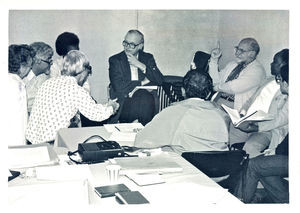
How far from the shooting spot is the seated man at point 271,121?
2455mm

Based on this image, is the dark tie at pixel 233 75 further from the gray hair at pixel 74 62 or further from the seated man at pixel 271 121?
the gray hair at pixel 74 62

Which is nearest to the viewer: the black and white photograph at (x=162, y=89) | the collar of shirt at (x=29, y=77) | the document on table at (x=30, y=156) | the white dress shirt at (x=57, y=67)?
the document on table at (x=30, y=156)

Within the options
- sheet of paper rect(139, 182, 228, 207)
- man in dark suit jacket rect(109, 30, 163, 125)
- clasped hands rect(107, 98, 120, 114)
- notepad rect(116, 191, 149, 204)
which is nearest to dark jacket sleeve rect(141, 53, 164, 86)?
man in dark suit jacket rect(109, 30, 163, 125)

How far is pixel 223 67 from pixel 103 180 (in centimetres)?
108

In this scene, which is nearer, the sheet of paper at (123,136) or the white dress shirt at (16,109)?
the white dress shirt at (16,109)

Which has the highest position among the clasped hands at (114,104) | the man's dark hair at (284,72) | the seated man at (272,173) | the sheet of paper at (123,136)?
the man's dark hair at (284,72)

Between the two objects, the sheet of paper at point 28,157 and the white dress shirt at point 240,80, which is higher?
the white dress shirt at point 240,80

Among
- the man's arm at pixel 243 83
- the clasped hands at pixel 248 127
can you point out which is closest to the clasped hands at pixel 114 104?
the man's arm at pixel 243 83

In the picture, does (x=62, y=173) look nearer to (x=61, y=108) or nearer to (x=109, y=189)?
(x=109, y=189)

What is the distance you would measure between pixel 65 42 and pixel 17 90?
39cm

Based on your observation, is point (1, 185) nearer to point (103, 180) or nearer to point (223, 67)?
point (103, 180)

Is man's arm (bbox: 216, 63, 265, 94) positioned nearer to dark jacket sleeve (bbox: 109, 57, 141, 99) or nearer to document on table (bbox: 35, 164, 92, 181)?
dark jacket sleeve (bbox: 109, 57, 141, 99)

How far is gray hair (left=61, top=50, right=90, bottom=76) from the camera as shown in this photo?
2.53 meters

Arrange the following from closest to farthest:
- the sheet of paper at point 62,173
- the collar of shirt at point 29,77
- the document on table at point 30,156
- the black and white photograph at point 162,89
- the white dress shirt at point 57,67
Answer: the sheet of paper at point 62,173 → the document on table at point 30,156 → the black and white photograph at point 162,89 → the collar of shirt at point 29,77 → the white dress shirt at point 57,67
